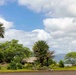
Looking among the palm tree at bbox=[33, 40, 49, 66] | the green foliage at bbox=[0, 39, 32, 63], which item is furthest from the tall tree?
the green foliage at bbox=[0, 39, 32, 63]

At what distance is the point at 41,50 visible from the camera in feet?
354

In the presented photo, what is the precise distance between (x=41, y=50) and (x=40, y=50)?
0.43 m

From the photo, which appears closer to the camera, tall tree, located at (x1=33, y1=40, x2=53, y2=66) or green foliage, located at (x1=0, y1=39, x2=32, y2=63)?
tall tree, located at (x1=33, y1=40, x2=53, y2=66)

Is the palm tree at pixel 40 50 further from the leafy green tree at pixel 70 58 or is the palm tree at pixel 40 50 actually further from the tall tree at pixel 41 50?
the leafy green tree at pixel 70 58

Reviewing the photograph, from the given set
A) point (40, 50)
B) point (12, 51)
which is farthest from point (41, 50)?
point (12, 51)

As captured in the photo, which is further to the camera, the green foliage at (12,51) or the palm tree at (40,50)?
the green foliage at (12,51)

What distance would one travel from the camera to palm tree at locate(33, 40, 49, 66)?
10775 cm

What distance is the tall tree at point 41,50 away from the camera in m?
108

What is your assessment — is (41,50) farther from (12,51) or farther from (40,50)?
(12,51)

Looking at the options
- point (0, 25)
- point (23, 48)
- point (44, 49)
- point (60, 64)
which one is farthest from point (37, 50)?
point (23, 48)

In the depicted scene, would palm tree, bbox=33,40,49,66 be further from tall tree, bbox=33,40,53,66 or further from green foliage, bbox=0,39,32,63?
green foliage, bbox=0,39,32,63

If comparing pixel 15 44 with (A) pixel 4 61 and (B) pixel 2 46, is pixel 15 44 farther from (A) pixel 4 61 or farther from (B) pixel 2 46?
(A) pixel 4 61

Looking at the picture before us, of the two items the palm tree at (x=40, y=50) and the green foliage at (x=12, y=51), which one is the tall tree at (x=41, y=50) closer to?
the palm tree at (x=40, y=50)

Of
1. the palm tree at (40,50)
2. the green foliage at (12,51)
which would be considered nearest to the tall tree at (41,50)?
the palm tree at (40,50)
